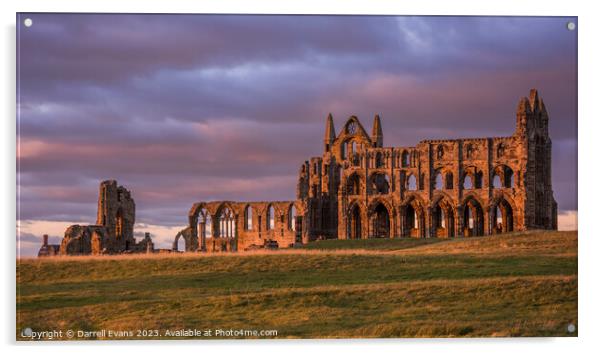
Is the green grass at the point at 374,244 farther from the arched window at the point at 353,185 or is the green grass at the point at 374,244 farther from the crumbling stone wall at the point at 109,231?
the arched window at the point at 353,185

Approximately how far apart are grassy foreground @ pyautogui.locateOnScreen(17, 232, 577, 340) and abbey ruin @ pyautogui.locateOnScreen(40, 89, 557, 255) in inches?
933

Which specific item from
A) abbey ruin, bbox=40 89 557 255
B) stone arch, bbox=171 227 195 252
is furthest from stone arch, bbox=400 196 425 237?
stone arch, bbox=171 227 195 252

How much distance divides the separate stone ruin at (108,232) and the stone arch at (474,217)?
26359mm

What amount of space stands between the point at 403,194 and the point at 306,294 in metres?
50.1

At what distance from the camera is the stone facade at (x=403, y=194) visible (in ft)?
286

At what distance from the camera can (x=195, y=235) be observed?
101 metres

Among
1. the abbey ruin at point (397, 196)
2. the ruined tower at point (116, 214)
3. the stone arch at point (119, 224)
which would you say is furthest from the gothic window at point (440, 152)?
the stone arch at point (119, 224)

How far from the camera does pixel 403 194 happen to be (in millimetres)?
94188

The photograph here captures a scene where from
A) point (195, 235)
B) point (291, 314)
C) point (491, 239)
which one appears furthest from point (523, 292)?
point (195, 235)

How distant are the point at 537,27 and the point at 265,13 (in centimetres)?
975

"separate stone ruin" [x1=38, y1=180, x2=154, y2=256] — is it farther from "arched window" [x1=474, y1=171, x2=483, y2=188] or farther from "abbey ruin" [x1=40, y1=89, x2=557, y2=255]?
"arched window" [x1=474, y1=171, x2=483, y2=188]

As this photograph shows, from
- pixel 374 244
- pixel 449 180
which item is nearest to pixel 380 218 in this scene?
pixel 449 180

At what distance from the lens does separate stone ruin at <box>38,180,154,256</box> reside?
70.1 meters
